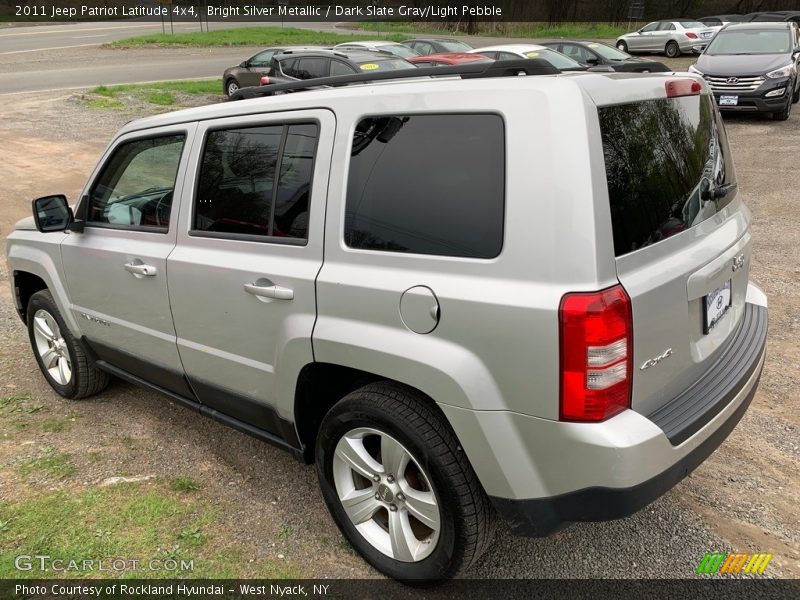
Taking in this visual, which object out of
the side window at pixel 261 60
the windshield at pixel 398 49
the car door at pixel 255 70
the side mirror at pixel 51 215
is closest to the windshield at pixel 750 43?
the windshield at pixel 398 49

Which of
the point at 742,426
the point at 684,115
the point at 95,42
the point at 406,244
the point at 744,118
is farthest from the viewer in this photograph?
the point at 95,42

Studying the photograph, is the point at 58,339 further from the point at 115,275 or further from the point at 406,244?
the point at 406,244

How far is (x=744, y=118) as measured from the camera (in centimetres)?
1323

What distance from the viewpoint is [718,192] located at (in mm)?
2525

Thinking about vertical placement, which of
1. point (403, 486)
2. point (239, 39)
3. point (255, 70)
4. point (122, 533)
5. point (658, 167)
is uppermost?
point (239, 39)

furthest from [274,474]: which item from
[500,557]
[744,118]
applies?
[744,118]

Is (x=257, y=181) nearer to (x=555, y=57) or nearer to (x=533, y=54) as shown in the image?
(x=555, y=57)

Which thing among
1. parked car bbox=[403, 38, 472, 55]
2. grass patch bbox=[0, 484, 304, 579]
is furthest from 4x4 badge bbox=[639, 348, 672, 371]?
parked car bbox=[403, 38, 472, 55]

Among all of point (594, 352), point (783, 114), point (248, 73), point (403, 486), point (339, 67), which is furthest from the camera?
point (248, 73)

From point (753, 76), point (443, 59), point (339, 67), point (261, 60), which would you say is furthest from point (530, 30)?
point (753, 76)

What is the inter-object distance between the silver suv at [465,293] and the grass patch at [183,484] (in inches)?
16.4

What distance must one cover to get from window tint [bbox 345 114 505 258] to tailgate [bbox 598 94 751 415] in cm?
37

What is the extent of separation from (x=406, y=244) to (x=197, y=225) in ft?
3.94

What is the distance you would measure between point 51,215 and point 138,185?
543 mm
